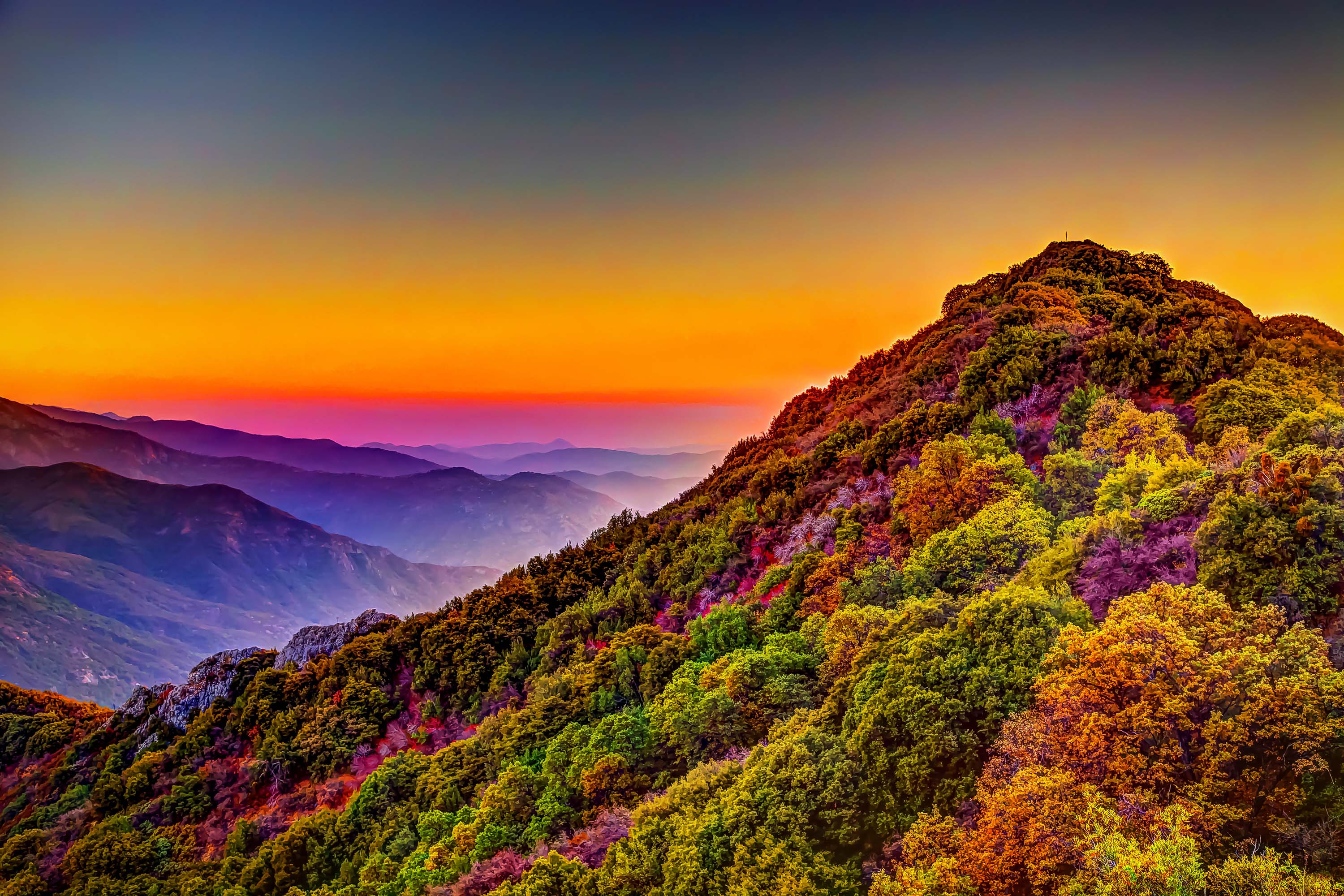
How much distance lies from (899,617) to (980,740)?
192 inches

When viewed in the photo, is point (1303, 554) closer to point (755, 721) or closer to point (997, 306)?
point (755, 721)

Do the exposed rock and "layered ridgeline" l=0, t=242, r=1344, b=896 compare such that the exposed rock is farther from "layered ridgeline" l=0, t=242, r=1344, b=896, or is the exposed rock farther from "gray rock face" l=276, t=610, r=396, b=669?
"gray rock face" l=276, t=610, r=396, b=669

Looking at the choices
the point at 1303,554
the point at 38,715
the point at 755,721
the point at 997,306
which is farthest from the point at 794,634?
the point at 38,715

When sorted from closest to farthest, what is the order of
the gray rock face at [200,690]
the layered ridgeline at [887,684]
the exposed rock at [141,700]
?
the layered ridgeline at [887,684] < the gray rock face at [200,690] < the exposed rock at [141,700]

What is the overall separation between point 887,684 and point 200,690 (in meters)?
36.8

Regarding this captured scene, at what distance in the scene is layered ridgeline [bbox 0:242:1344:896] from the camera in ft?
43.3

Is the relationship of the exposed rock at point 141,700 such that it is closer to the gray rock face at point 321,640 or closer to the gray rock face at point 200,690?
the gray rock face at point 200,690

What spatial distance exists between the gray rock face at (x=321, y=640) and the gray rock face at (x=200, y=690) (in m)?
1.89

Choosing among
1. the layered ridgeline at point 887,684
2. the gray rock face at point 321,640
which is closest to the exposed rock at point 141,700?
the layered ridgeline at point 887,684

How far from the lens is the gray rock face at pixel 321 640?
4331cm

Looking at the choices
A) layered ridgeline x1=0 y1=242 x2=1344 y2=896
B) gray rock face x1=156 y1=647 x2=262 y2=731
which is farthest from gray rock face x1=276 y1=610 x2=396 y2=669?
gray rock face x1=156 y1=647 x2=262 y2=731

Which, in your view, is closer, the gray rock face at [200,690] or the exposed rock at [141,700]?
the gray rock face at [200,690]

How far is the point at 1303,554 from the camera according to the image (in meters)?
15.7

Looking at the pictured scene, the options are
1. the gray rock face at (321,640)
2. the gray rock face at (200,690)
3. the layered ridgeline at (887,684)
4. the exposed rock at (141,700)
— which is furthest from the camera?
the gray rock face at (321,640)
